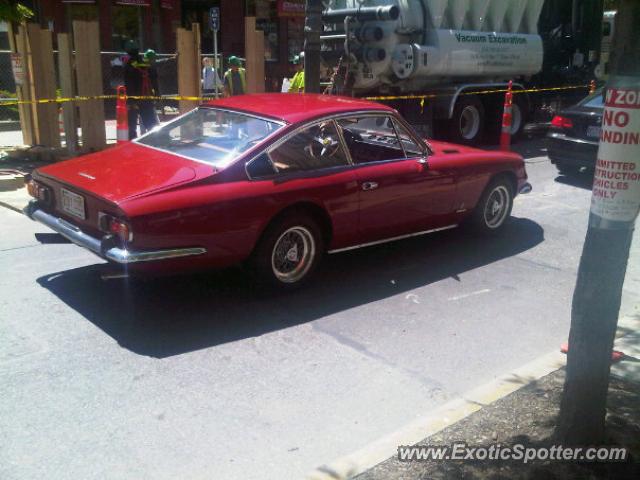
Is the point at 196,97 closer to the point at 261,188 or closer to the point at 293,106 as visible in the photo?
the point at 293,106

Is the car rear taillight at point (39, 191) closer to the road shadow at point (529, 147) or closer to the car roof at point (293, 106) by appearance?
the car roof at point (293, 106)

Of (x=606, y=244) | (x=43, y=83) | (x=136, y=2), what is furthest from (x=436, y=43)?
(x=136, y=2)

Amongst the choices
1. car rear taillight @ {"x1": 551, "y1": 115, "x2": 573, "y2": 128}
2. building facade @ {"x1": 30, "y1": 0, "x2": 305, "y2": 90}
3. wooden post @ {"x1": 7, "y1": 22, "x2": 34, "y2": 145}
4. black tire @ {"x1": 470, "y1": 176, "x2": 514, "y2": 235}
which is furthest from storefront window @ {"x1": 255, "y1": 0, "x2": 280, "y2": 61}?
black tire @ {"x1": 470, "y1": 176, "x2": 514, "y2": 235}

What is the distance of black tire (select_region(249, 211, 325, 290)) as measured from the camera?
17.1 feet

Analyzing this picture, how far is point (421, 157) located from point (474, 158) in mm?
775

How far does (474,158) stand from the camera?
6805 mm

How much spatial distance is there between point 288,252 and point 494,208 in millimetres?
2811

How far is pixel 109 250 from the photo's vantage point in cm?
457

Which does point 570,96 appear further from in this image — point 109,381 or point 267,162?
point 109,381

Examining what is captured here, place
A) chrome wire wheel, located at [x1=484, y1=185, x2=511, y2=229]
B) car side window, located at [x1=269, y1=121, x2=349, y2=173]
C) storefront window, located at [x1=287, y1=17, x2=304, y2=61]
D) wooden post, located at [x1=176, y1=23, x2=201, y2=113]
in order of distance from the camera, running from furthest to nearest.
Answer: storefront window, located at [x1=287, y1=17, x2=304, y2=61] → wooden post, located at [x1=176, y1=23, x2=201, y2=113] → chrome wire wheel, located at [x1=484, y1=185, x2=511, y2=229] → car side window, located at [x1=269, y1=121, x2=349, y2=173]

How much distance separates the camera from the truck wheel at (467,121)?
12961 mm

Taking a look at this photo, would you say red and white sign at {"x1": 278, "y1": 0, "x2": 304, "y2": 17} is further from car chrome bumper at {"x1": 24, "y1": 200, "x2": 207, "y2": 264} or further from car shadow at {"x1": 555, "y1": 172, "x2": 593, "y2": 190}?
car chrome bumper at {"x1": 24, "y1": 200, "x2": 207, "y2": 264}

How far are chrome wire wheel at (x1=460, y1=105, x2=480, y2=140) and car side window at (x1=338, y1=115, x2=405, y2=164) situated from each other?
731 cm

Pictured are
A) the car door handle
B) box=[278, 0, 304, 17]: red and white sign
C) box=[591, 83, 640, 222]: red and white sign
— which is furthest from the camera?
box=[278, 0, 304, 17]: red and white sign
